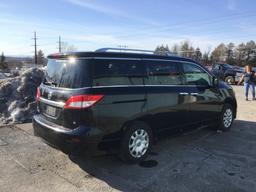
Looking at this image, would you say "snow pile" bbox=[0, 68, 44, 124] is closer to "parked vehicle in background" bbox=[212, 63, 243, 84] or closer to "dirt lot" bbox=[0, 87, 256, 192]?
"dirt lot" bbox=[0, 87, 256, 192]

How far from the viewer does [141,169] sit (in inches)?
173

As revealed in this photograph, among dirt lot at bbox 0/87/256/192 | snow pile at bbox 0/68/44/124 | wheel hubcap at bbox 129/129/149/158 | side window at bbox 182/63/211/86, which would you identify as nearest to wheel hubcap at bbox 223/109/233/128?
dirt lot at bbox 0/87/256/192

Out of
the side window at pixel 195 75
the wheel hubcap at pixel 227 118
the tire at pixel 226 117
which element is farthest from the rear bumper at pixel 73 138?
the wheel hubcap at pixel 227 118

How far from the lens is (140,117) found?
4.49m

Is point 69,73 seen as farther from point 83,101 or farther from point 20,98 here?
point 20,98

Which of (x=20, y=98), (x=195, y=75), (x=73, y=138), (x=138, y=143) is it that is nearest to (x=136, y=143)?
(x=138, y=143)

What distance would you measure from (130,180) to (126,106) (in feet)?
3.67

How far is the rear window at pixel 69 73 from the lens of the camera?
390 centimetres

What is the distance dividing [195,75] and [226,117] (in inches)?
67.9

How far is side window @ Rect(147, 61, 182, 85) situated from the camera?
4762 mm

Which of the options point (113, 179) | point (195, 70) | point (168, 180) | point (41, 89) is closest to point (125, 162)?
point (113, 179)

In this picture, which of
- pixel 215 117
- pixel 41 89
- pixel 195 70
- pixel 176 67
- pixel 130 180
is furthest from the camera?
pixel 215 117

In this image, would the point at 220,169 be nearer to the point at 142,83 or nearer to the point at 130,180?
the point at 130,180

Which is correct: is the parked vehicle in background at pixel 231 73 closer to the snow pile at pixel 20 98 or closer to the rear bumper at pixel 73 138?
the snow pile at pixel 20 98
